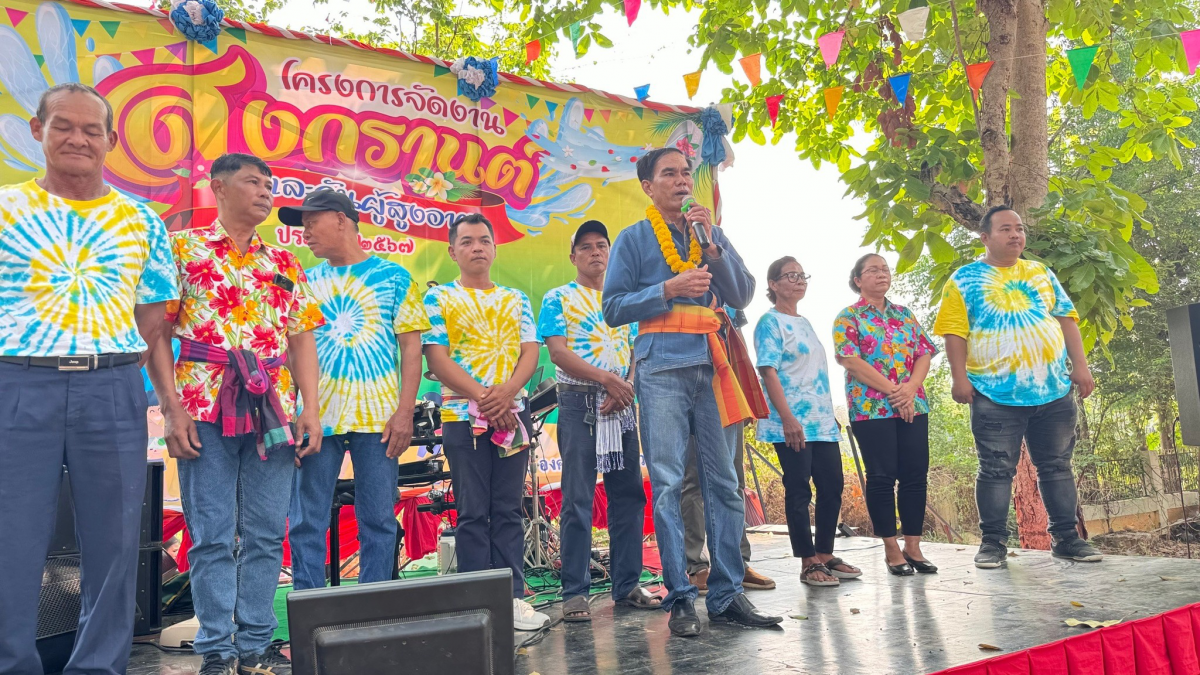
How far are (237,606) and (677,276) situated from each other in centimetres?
195

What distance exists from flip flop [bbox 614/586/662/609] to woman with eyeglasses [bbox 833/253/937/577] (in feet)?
4.46

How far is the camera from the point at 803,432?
444 centimetres

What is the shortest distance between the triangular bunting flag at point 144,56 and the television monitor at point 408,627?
4252mm

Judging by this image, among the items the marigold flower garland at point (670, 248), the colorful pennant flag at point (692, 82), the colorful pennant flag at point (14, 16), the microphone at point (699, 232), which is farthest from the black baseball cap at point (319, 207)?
the colorful pennant flag at point (692, 82)

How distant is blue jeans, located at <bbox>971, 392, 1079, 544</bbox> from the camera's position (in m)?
4.71

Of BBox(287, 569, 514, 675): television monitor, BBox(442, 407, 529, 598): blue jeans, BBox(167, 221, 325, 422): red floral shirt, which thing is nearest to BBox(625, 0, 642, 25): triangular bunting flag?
BBox(442, 407, 529, 598): blue jeans

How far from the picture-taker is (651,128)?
6570 millimetres

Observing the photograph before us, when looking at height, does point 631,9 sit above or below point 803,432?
above

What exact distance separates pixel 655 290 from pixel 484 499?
1.20 m

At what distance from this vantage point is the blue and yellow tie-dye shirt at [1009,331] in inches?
183

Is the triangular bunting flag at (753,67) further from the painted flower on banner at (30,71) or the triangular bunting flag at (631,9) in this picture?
the painted flower on banner at (30,71)

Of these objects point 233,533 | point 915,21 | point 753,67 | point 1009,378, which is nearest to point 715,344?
point 233,533

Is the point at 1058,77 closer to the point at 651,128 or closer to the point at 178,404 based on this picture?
the point at 651,128

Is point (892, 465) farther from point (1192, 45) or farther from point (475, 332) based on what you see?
point (1192, 45)
